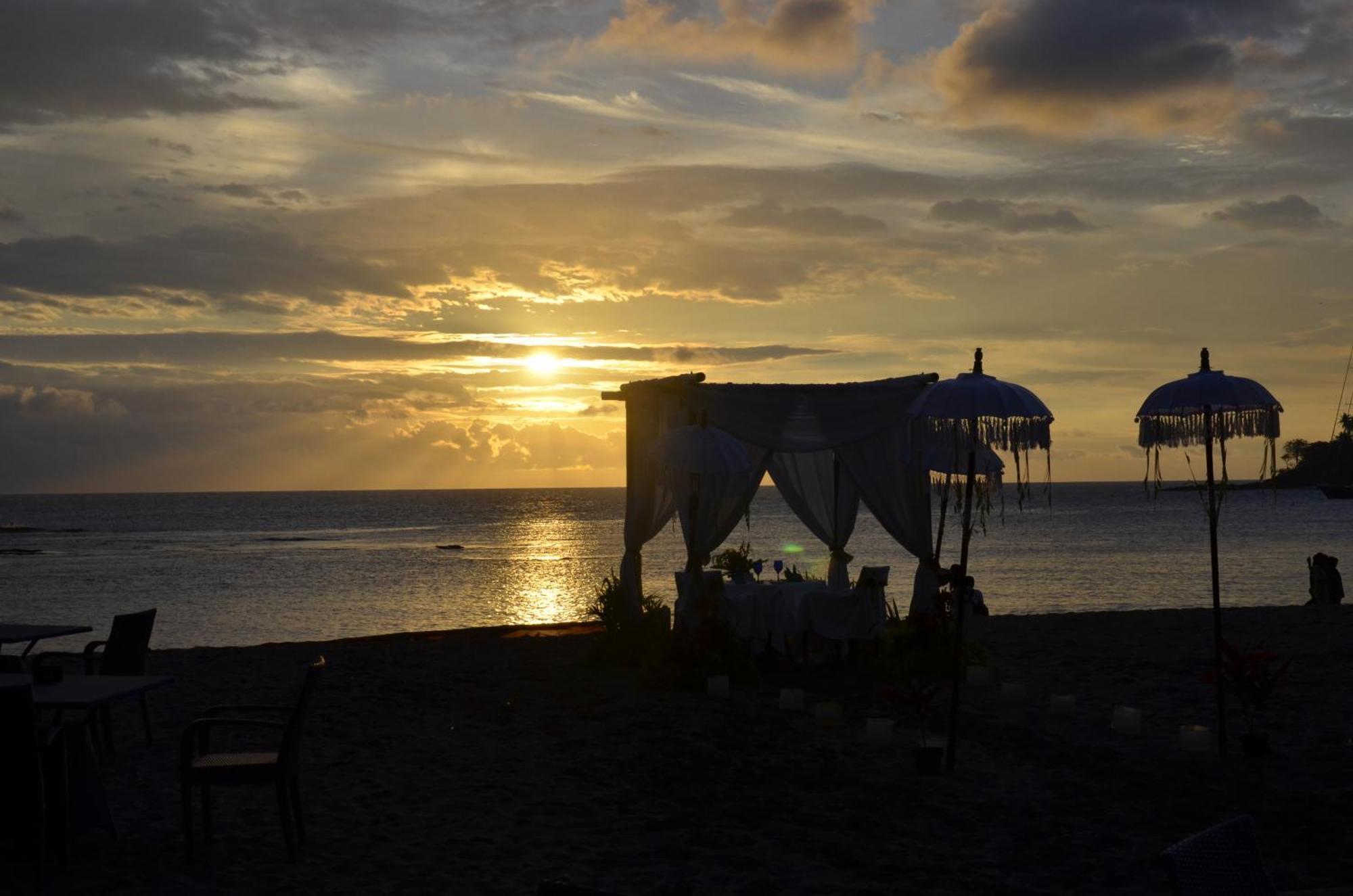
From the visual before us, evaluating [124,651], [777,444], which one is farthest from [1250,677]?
[124,651]

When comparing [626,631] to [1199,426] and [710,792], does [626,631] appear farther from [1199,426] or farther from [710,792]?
[1199,426]

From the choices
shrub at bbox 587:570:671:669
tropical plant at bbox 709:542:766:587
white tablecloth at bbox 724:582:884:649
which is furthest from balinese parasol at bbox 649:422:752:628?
tropical plant at bbox 709:542:766:587

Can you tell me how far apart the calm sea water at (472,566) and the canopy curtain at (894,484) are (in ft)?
51.7

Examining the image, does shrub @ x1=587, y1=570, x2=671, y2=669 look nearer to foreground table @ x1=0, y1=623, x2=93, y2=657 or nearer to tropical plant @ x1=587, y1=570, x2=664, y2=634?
tropical plant @ x1=587, y1=570, x2=664, y2=634

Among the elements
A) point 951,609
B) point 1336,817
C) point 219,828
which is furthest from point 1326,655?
Result: point 219,828

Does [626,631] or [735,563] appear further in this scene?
[735,563]

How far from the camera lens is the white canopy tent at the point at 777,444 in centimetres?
1109

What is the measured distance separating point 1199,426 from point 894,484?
3940 millimetres

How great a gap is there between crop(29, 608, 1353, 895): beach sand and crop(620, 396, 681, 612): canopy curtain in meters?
1.08

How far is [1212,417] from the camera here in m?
7.84

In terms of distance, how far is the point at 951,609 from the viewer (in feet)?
37.3

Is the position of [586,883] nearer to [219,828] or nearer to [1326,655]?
[219,828]

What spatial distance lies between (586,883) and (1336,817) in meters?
4.06

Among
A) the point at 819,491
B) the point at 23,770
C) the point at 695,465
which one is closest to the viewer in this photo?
the point at 23,770
